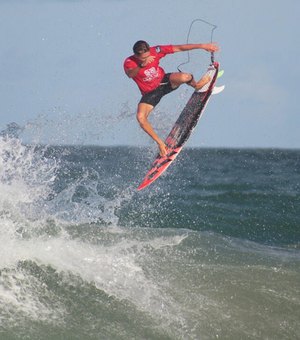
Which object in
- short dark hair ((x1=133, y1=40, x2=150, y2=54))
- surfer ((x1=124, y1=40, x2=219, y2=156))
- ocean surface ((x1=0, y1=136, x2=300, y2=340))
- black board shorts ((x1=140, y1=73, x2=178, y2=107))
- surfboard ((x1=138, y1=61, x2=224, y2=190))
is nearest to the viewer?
ocean surface ((x1=0, y1=136, x2=300, y2=340))

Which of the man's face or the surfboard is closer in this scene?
the man's face

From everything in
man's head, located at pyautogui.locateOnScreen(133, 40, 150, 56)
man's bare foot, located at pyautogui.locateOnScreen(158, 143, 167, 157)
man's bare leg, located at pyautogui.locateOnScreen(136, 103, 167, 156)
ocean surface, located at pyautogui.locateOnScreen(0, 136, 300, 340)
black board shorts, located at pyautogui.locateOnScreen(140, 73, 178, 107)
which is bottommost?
ocean surface, located at pyautogui.locateOnScreen(0, 136, 300, 340)

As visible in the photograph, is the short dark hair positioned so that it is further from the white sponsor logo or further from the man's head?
the white sponsor logo

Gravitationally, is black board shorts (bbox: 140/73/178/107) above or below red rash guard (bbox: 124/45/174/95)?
below

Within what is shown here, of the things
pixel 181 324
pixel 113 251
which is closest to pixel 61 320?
pixel 181 324

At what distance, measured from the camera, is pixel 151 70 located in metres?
9.16

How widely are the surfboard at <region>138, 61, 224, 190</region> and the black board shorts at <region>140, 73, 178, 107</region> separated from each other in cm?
82

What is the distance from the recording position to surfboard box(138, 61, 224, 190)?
10031 millimetres

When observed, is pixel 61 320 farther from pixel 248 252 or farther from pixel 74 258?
pixel 248 252

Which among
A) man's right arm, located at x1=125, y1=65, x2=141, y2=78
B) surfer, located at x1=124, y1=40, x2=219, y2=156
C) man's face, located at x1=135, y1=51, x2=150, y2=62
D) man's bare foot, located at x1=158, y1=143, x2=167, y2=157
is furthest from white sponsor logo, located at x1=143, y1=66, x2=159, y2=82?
man's bare foot, located at x1=158, y1=143, x2=167, y2=157

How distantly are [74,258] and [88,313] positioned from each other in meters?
1.20

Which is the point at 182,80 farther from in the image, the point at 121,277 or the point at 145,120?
the point at 121,277

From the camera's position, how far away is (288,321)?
736 centimetres

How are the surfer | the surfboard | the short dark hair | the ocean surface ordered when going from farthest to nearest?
the surfboard → the surfer → the short dark hair → the ocean surface
